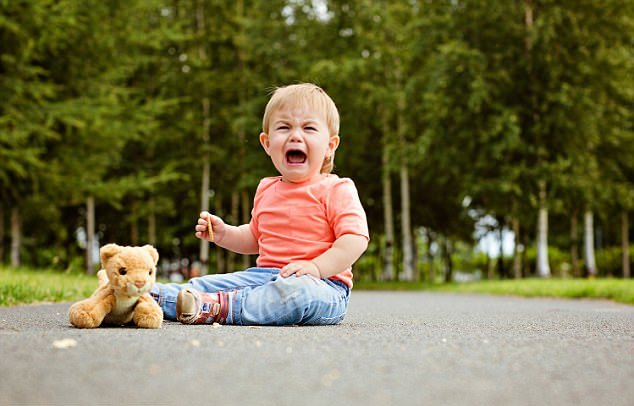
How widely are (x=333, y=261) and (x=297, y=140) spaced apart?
2.37 ft

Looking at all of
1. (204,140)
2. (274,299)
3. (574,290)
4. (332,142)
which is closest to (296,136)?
(332,142)

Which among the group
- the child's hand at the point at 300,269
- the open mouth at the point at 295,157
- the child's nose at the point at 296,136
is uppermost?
the child's nose at the point at 296,136

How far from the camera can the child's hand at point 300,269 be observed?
150 inches

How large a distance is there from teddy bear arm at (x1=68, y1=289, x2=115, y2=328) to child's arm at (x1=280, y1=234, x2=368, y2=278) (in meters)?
0.88

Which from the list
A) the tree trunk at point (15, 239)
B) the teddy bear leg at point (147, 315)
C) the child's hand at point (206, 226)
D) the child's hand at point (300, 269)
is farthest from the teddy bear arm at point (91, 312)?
the tree trunk at point (15, 239)

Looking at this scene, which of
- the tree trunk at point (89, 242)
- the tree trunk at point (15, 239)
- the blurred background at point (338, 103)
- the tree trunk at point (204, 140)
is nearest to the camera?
the blurred background at point (338, 103)

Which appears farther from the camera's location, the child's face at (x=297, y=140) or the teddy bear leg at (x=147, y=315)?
the child's face at (x=297, y=140)

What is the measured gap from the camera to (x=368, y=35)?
69.7ft

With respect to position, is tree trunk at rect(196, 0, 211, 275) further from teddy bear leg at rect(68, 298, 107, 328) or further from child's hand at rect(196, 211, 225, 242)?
teddy bear leg at rect(68, 298, 107, 328)

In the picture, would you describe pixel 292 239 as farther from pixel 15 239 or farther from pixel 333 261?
pixel 15 239

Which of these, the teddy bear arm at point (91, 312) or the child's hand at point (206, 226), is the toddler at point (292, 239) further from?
the teddy bear arm at point (91, 312)

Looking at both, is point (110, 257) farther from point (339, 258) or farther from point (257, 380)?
point (257, 380)

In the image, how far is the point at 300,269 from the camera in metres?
3.81

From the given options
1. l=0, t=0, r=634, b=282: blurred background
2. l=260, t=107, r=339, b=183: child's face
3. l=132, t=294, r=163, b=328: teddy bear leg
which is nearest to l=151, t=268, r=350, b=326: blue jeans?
l=132, t=294, r=163, b=328: teddy bear leg
